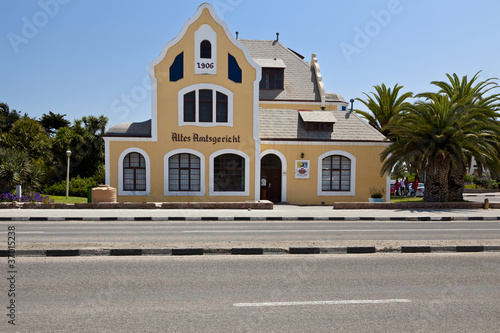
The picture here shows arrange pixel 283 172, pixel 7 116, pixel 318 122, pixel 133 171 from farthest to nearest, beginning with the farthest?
pixel 7 116
pixel 318 122
pixel 283 172
pixel 133 171

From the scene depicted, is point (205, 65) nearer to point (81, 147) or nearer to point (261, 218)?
point (261, 218)

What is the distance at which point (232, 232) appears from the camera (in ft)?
39.6

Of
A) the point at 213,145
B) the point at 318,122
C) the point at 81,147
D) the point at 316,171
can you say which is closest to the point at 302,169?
the point at 316,171

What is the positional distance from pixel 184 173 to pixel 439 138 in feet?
49.3

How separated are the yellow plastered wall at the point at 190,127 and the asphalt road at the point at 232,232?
7.87 m

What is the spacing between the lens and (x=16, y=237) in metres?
10.4

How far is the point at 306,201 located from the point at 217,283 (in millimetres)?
18126

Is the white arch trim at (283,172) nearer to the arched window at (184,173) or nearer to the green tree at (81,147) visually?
the arched window at (184,173)

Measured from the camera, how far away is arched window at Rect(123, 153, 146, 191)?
73.0 ft

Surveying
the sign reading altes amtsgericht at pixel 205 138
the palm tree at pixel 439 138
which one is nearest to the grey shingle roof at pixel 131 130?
the sign reading altes amtsgericht at pixel 205 138

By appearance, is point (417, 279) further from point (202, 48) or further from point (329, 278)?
point (202, 48)

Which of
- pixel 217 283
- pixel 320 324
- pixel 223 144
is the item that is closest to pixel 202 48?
pixel 223 144

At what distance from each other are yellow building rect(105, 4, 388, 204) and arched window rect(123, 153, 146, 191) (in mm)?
61

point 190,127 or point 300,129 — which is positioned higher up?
point 300,129
